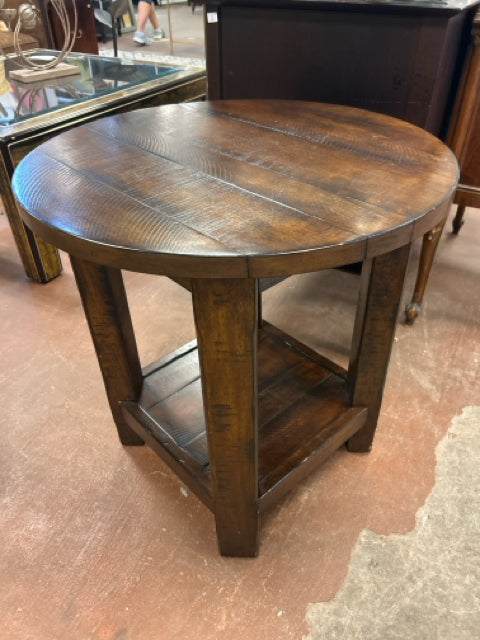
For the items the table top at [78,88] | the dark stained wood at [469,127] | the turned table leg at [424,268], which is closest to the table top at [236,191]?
the dark stained wood at [469,127]

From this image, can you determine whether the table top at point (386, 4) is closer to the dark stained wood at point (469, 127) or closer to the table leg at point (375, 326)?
the dark stained wood at point (469, 127)

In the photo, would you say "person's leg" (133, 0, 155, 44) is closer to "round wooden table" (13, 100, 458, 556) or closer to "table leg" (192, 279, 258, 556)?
"round wooden table" (13, 100, 458, 556)

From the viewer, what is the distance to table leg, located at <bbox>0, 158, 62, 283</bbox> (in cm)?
195

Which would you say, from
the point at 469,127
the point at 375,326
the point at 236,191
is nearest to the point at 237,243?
the point at 236,191

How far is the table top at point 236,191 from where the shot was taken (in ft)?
2.29

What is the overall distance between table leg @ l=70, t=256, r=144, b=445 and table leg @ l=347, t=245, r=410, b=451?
57cm

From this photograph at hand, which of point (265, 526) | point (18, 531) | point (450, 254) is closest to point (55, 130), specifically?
point (18, 531)

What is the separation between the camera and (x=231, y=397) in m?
0.86

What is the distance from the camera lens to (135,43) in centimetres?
662

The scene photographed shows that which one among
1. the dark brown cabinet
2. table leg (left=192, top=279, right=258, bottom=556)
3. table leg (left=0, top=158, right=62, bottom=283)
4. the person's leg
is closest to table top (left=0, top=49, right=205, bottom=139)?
table leg (left=0, top=158, right=62, bottom=283)

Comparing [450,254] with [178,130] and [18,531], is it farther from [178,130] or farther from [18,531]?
[18,531]

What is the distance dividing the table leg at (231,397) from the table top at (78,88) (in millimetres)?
1446

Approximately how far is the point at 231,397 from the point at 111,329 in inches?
16.6

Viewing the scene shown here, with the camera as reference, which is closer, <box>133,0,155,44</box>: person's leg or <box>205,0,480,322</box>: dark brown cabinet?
<box>205,0,480,322</box>: dark brown cabinet
